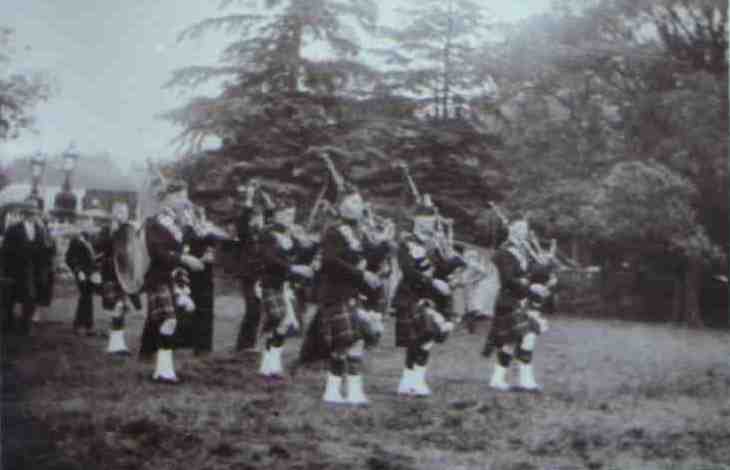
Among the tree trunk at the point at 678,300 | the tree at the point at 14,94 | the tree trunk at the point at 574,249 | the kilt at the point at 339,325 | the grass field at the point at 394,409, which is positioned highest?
the tree at the point at 14,94

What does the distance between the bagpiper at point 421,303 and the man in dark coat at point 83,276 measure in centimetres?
146

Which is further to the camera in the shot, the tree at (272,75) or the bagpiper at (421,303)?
the bagpiper at (421,303)

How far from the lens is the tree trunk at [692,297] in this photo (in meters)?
4.67

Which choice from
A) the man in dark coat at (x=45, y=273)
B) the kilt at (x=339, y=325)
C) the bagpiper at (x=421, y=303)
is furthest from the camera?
the bagpiper at (x=421, y=303)

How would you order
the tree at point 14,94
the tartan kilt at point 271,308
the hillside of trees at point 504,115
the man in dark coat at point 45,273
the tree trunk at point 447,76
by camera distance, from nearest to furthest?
1. the tree at point 14,94
2. the man in dark coat at point 45,273
3. the hillside of trees at point 504,115
4. the tree trunk at point 447,76
5. the tartan kilt at point 271,308

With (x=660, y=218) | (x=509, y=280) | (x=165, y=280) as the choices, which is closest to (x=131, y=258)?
(x=165, y=280)

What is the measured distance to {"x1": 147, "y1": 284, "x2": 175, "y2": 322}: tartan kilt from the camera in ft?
14.2

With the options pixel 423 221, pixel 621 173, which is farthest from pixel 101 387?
pixel 621 173

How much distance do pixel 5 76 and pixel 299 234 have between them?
1.65 meters

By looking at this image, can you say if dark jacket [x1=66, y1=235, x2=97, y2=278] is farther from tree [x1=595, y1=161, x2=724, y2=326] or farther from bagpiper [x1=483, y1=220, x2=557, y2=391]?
tree [x1=595, y1=161, x2=724, y2=326]

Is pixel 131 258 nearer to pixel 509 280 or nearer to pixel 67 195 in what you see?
pixel 67 195

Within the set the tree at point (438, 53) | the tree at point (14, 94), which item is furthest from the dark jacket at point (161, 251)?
the tree at point (438, 53)

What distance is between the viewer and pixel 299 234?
4.76 metres

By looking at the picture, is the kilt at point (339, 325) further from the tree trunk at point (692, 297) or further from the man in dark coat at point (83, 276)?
the tree trunk at point (692, 297)
